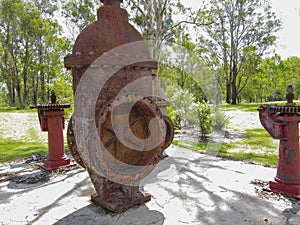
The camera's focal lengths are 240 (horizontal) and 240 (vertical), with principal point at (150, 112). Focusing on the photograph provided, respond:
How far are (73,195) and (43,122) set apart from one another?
1919 millimetres

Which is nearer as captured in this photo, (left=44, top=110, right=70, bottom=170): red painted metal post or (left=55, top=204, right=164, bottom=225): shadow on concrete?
(left=55, top=204, right=164, bottom=225): shadow on concrete

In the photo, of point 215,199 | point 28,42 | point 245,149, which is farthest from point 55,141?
point 28,42

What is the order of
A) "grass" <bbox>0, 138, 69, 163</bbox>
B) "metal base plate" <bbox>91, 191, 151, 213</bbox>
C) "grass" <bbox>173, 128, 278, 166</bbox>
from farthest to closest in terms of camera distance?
"grass" <bbox>0, 138, 69, 163</bbox> < "grass" <bbox>173, 128, 278, 166</bbox> < "metal base plate" <bbox>91, 191, 151, 213</bbox>

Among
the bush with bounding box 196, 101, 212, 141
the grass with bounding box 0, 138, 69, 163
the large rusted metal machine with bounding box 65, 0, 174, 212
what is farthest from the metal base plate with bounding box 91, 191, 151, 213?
the bush with bounding box 196, 101, 212, 141

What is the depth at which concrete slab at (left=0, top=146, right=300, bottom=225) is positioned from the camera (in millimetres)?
2719

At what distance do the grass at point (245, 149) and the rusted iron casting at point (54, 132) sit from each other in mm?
3469

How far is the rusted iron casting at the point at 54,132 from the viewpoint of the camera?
15.2 ft

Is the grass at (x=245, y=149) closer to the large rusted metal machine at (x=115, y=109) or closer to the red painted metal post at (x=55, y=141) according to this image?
the large rusted metal machine at (x=115, y=109)

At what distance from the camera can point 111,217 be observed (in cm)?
276

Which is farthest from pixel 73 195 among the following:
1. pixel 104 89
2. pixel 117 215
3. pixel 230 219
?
pixel 230 219

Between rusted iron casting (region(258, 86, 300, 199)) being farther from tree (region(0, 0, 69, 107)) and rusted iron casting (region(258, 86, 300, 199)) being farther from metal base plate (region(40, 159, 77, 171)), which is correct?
tree (region(0, 0, 69, 107))

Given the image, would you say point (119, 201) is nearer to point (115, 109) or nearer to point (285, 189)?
point (115, 109)

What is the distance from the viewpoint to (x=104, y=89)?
271cm

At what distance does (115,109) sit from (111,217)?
125 cm
